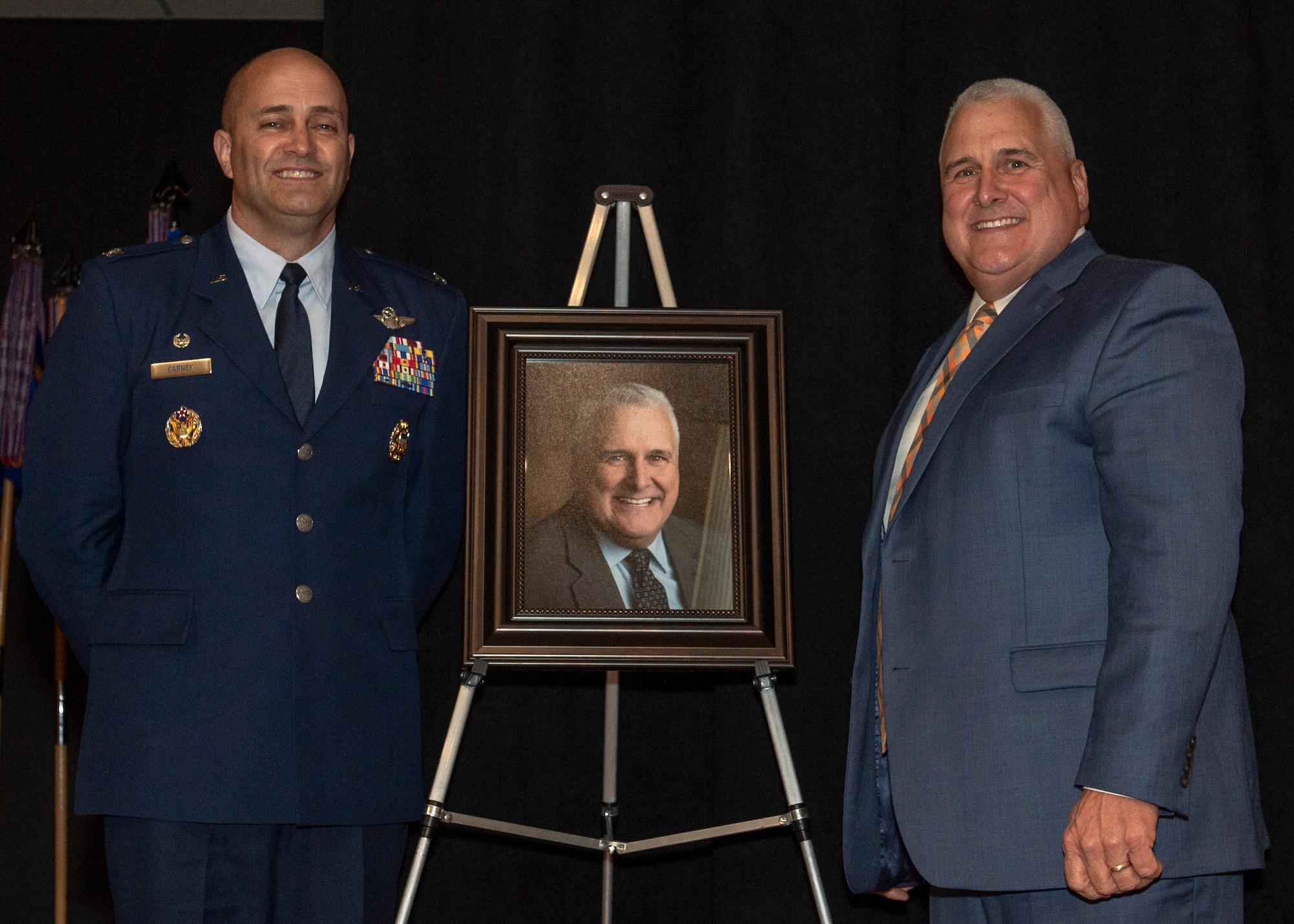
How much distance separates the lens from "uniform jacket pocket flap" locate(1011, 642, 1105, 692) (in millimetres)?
1798

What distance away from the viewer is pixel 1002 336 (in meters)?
2.04

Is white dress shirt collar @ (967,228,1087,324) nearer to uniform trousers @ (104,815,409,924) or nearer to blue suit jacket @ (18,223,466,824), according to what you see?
blue suit jacket @ (18,223,466,824)

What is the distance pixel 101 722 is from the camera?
2.09 metres

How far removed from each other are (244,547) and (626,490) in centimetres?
72

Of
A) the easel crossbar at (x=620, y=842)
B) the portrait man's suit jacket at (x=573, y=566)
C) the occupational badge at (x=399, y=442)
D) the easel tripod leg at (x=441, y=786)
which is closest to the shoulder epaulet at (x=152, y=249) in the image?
the occupational badge at (x=399, y=442)

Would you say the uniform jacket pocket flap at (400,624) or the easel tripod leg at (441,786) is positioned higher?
the uniform jacket pocket flap at (400,624)

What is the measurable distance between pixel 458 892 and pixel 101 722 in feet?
3.87

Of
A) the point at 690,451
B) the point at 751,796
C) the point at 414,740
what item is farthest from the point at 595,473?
the point at 751,796

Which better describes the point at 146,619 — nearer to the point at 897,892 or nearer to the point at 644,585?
the point at 644,585

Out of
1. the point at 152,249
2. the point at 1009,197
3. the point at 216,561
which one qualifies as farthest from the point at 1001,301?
the point at 152,249

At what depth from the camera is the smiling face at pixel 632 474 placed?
7.90 feet

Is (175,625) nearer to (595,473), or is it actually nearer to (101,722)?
(101,722)

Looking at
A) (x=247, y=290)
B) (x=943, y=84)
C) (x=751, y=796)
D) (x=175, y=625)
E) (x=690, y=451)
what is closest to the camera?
(x=175, y=625)

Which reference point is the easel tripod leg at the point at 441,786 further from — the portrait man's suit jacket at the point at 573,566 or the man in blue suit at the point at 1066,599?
the man in blue suit at the point at 1066,599
